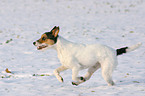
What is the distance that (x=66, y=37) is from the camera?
54.5ft

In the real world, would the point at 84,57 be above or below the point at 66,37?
below

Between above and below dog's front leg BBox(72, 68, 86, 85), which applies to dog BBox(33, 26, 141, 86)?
above

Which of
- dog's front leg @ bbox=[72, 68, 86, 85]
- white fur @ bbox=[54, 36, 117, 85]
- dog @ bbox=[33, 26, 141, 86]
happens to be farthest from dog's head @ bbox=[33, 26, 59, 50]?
dog's front leg @ bbox=[72, 68, 86, 85]

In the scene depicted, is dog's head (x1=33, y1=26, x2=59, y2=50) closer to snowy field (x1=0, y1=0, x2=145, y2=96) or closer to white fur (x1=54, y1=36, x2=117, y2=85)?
white fur (x1=54, y1=36, x2=117, y2=85)

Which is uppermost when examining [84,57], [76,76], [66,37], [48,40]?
[66,37]

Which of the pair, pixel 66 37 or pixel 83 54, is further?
pixel 66 37

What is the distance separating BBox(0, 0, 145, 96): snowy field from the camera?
732 centimetres

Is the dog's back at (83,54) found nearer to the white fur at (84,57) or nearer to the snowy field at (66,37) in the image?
the white fur at (84,57)

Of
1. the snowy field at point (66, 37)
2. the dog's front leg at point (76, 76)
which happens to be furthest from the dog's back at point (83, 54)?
the snowy field at point (66, 37)

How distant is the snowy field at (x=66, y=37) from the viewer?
732 centimetres

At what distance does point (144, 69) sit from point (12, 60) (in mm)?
5501

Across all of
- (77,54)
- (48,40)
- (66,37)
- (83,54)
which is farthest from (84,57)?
(66,37)

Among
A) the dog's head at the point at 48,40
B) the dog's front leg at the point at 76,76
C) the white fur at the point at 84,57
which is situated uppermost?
the dog's head at the point at 48,40

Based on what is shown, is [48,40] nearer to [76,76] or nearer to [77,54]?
[77,54]
